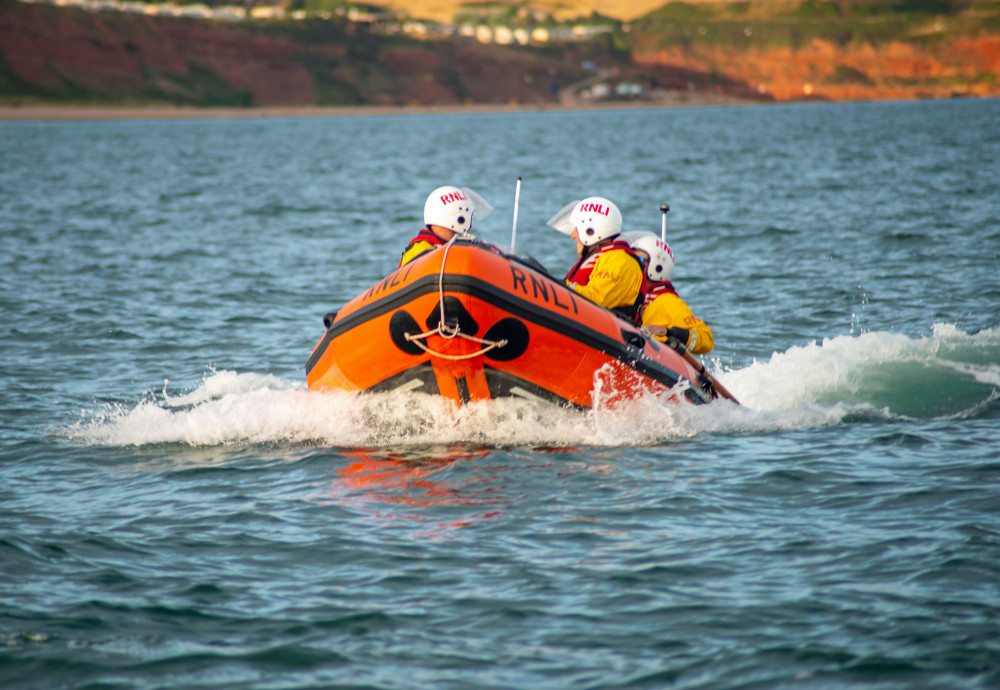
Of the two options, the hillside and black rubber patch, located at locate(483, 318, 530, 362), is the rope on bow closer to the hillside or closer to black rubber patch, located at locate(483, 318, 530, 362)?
black rubber patch, located at locate(483, 318, 530, 362)

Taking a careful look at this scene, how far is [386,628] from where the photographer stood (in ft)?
13.6

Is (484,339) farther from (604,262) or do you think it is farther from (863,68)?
(863,68)

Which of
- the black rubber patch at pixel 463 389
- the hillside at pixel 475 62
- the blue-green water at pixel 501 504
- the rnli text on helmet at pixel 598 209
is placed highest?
the hillside at pixel 475 62

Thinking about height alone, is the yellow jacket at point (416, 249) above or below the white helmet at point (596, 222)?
below

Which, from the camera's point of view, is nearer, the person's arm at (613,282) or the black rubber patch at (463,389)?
the black rubber patch at (463,389)

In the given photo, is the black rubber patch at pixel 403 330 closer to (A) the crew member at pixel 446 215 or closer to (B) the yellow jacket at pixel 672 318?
(A) the crew member at pixel 446 215

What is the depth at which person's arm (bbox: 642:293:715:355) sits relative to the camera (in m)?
7.42

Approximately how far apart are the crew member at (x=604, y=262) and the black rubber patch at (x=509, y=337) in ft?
3.06

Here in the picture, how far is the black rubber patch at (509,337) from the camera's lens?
20.3 feet

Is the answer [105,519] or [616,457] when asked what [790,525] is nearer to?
[616,457]

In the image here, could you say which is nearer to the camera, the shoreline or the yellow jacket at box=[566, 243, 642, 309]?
the yellow jacket at box=[566, 243, 642, 309]

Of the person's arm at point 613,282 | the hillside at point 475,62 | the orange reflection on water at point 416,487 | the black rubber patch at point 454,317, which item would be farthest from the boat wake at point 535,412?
the hillside at point 475,62

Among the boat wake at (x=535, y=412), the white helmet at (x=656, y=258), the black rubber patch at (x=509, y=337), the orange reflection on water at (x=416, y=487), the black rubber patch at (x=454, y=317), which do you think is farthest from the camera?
the white helmet at (x=656, y=258)

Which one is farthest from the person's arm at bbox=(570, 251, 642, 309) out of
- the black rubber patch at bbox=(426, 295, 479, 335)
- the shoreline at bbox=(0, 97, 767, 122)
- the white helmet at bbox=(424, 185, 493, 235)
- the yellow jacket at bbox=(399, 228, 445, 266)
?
the shoreline at bbox=(0, 97, 767, 122)
